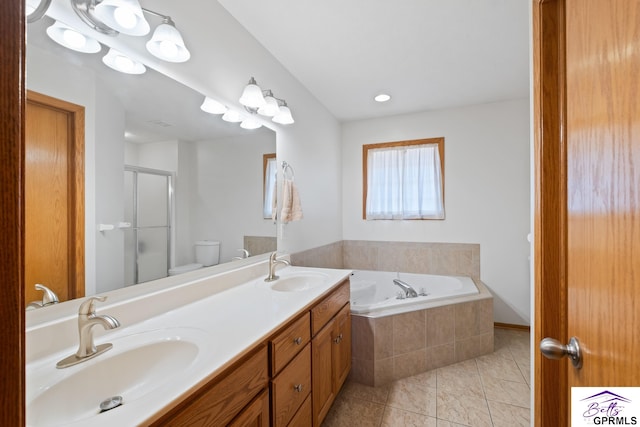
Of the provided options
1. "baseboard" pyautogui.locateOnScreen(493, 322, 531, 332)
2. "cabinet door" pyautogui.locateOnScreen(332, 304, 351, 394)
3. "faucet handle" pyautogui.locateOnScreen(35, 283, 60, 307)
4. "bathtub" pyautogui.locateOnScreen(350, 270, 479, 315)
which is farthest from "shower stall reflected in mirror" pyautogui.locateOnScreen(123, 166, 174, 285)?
"baseboard" pyautogui.locateOnScreen(493, 322, 531, 332)

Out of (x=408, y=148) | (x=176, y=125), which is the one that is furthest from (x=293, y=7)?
(x=408, y=148)

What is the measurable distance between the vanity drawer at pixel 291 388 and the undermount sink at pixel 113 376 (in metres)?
0.39

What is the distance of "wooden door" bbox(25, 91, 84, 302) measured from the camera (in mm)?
837

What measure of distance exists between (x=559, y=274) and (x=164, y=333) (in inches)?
50.0

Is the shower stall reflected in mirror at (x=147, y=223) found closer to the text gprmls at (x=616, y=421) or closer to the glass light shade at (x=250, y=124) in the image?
the glass light shade at (x=250, y=124)

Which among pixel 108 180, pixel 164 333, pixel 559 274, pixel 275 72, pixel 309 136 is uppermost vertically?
pixel 275 72

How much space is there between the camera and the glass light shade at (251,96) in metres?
1.70

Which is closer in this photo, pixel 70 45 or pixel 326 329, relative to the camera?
pixel 70 45

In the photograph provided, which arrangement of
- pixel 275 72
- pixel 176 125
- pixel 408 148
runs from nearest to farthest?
pixel 176 125
pixel 275 72
pixel 408 148

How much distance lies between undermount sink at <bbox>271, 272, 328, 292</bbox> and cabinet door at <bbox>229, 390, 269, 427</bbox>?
2.77 feet

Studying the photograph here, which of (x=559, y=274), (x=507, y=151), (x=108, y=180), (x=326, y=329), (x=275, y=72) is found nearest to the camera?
(x=559, y=274)

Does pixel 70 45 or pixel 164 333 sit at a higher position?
pixel 70 45

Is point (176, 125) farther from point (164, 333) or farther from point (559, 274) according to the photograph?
point (559, 274)

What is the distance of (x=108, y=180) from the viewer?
3.51 ft
